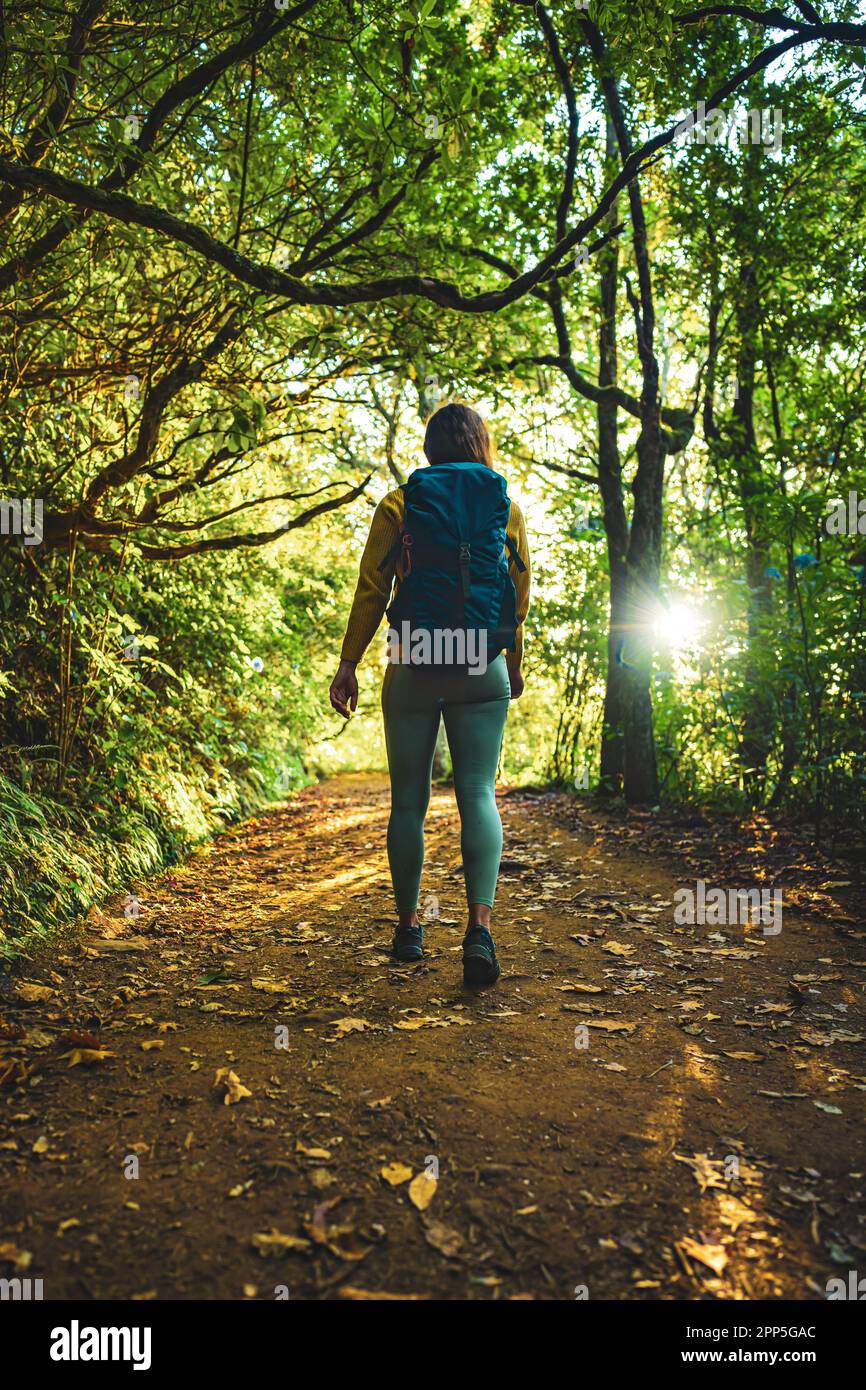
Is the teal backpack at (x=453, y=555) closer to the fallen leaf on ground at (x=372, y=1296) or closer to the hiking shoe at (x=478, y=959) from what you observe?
the hiking shoe at (x=478, y=959)

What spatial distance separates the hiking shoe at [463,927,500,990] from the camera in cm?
356

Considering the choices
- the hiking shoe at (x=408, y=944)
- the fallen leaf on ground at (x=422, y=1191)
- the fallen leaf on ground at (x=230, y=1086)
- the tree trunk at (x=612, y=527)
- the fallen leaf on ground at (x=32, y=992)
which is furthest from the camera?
the tree trunk at (x=612, y=527)

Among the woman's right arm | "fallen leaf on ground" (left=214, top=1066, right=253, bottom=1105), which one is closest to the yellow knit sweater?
the woman's right arm

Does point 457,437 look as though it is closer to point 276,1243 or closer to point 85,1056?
point 85,1056

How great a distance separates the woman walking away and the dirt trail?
640mm

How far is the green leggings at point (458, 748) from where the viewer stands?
362cm

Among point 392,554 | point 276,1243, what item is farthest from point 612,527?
point 276,1243

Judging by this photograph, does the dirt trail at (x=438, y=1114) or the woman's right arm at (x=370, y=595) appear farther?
the woman's right arm at (x=370, y=595)

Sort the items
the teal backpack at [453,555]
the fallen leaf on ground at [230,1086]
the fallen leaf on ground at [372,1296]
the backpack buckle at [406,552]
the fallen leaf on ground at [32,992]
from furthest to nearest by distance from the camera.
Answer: the backpack buckle at [406,552], the teal backpack at [453,555], the fallen leaf on ground at [32,992], the fallen leaf on ground at [230,1086], the fallen leaf on ground at [372,1296]

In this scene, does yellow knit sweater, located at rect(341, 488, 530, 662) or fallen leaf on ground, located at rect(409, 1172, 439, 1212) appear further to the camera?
yellow knit sweater, located at rect(341, 488, 530, 662)

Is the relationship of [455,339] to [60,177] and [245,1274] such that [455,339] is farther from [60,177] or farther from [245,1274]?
[245,1274]

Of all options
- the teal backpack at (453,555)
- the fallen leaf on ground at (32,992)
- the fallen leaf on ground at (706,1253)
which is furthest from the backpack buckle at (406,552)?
the fallen leaf on ground at (706,1253)

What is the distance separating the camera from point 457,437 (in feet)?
12.6

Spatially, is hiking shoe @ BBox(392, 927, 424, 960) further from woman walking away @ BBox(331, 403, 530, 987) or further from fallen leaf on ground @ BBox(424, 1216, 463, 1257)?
fallen leaf on ground @ BBox(424, 1216, 463, 1257)
